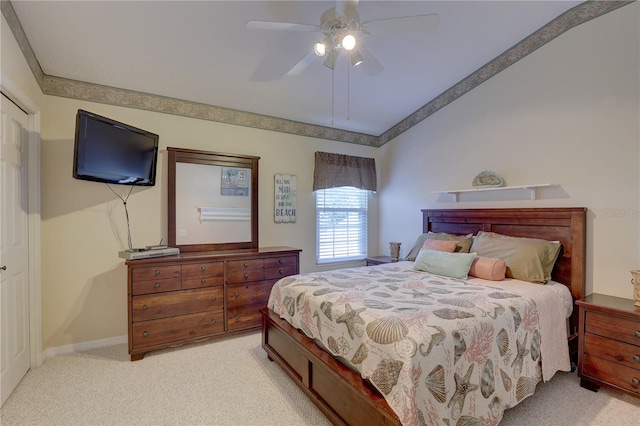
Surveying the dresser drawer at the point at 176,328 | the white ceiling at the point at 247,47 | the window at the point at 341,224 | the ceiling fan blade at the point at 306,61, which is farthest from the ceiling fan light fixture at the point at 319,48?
the dresser drawer at the point at 176,328

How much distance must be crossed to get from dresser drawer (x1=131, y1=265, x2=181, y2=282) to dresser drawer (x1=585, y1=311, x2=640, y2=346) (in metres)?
3.68

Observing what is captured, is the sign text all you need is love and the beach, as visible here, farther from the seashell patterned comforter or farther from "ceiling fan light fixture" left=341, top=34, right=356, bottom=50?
"ceiling fan light fixture" left=341, top=34, right=356, bottom=50

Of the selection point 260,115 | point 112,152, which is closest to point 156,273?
point 112,152

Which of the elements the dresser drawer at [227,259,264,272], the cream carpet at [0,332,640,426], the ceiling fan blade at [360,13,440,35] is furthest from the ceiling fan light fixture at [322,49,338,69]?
the cream carpet at [0,332,640,426]

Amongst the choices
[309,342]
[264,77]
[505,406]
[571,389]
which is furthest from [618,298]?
[264,77]

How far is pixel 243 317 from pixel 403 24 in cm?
317

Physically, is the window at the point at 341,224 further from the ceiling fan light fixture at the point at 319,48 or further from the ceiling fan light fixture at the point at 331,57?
the ceiling fan light fixture at the point at 319,48

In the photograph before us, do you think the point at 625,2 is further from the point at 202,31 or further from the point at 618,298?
the point at 202,31

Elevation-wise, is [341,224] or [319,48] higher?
[319,48]

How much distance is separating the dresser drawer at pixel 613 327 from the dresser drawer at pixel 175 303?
336cm

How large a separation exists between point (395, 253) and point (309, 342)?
2481 millimetres

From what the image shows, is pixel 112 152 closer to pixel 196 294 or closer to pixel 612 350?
pixel 196 294

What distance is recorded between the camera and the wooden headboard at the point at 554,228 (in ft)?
9.04

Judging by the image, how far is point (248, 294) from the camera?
3.42 meters
